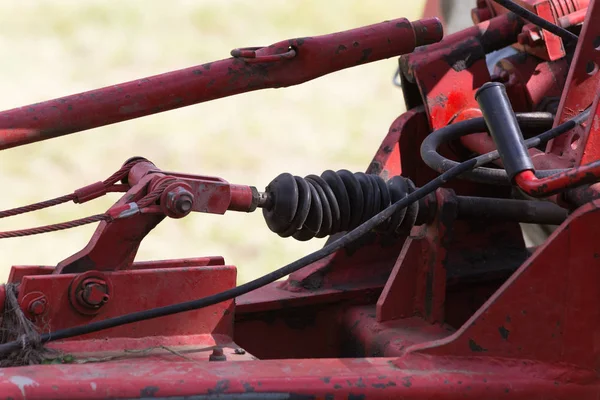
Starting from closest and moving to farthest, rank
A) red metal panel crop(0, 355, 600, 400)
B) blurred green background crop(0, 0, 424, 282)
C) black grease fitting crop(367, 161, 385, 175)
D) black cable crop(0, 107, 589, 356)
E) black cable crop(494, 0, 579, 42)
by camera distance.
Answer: red metal panel crop(0, 355, 600, 400) → black cable crop(0, 107, 589, 356) → black cable crop(494, 0, 579, 42) → black grease fitting crop(367, 161, 385, 175) → blurred green background crop(0, 0, 424, 282)

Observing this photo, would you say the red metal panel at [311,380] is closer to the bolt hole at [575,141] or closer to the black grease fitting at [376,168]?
the bolt hole at [575,141]

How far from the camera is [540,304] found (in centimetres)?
216

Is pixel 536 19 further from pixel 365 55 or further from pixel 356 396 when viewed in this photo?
pixel 356 396

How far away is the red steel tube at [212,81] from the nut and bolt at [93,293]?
12.1 inches

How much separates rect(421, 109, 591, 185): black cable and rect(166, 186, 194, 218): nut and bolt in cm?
56

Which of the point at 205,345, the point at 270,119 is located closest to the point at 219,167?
the point at 270,119

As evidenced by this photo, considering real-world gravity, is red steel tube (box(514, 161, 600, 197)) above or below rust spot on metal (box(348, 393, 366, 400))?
above

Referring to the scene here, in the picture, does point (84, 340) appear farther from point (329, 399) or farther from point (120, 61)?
point (120, 61)

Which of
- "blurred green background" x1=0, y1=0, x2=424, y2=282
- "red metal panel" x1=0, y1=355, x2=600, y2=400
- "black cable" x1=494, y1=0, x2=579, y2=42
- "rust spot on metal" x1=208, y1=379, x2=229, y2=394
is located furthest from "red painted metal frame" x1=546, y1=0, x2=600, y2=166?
"blurred green background" x1=0, y1=0, x2=424, y2=282

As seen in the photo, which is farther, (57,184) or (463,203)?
(57,184)

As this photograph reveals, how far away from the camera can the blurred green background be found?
5.70 m

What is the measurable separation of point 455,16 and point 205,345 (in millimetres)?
2883

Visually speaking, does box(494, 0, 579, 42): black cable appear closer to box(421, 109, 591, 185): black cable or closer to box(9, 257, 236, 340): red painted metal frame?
box(421, 109, 591, 185): black cable

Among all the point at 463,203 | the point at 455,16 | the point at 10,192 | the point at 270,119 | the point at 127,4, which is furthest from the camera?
the point at 127,4
